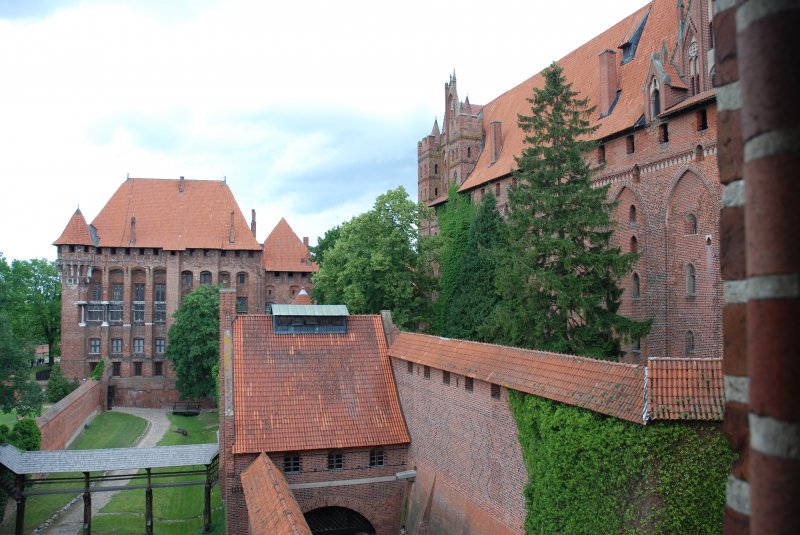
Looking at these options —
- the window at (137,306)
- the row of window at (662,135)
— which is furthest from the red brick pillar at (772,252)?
the window at (137,306)

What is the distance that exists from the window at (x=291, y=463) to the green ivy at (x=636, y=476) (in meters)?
9.18

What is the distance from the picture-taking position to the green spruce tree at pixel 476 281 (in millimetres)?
29359

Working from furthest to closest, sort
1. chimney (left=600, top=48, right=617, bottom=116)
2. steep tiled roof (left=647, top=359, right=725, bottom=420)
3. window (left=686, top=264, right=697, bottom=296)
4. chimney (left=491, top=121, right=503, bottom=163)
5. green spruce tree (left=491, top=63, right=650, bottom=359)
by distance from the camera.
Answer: chimney (left=491, top=121, right=503, bottom=163), chimney (left=600, top=48, right=617, bottom=116), window (left=686, top=264, right=697, bottom=296), green spruce tree (left=491, top=63, right=650, bottom=359), steep tiled roof (left=647, top=359, right=725, bottom=420)

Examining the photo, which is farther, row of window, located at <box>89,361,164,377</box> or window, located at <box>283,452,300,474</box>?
row of window, located at <box>89,361,164,377</box>

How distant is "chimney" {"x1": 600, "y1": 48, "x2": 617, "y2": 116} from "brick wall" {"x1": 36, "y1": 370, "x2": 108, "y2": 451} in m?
29.2

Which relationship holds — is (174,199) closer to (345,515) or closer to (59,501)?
(59,501)

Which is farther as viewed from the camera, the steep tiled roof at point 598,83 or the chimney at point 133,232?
the chimney at point 133,232

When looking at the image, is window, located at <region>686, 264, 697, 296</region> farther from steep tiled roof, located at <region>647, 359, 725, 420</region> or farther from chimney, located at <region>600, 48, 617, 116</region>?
steep tiled roof, located at <region>647, 359, 725, 420</region>

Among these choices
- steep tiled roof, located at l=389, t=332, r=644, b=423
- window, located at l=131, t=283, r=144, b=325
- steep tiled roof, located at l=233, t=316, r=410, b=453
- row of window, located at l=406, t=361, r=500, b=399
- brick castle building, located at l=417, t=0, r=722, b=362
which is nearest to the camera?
steep tiled roof, located at l=389, t=332, r=644, b=423

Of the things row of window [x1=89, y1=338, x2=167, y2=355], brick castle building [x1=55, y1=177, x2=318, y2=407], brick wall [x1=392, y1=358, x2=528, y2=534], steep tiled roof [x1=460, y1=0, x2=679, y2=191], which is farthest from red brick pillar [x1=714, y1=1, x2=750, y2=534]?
row of window [x1=89, y1=338, x2=167, y2=355]

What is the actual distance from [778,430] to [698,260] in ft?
77.2

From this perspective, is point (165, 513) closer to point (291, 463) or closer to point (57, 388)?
point (291, 463)

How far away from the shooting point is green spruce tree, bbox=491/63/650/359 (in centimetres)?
2025

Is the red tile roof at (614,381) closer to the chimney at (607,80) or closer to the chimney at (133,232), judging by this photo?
the chimney at (607,80)
